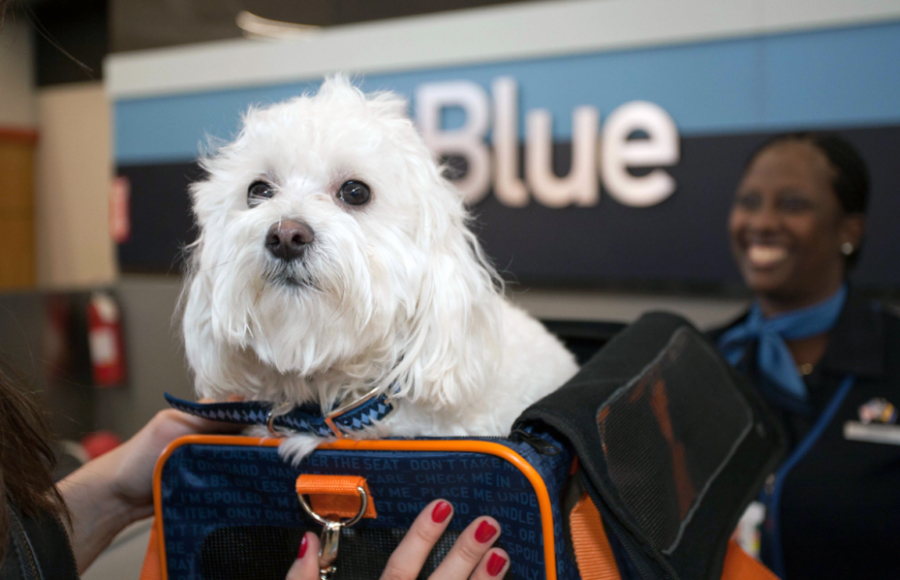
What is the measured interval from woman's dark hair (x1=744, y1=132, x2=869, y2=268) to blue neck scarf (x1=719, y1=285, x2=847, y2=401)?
0.18 metres

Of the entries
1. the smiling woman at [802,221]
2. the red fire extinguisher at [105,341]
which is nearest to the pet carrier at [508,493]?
the smiling woman at [802,221]

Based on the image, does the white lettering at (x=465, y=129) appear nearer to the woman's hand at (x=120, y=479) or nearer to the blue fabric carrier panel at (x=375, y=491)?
the woman's hand at (x=120, y=479)

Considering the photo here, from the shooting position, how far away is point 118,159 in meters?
3.67

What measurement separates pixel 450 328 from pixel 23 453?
0.43 meters

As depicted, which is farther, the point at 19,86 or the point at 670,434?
the point at 19,86

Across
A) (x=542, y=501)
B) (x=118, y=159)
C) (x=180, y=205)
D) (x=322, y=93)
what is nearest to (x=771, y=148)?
(x=322, y=93)

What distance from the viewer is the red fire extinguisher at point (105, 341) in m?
3.18

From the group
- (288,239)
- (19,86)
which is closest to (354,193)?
(288,239)

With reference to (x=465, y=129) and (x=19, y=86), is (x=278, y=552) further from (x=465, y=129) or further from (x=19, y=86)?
(x=19, y=86)

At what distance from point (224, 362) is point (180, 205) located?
9.45ft

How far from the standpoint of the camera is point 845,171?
4.79 ft

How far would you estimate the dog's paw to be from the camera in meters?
0.67

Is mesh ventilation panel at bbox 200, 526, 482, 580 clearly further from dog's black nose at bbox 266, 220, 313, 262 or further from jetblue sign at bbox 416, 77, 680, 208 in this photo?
jetblue sign at bbox 416, 77, 680, 208

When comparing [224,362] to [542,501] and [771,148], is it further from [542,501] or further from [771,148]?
[771,148]
